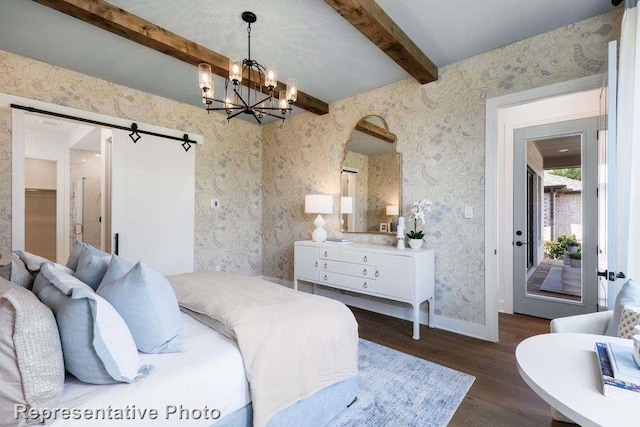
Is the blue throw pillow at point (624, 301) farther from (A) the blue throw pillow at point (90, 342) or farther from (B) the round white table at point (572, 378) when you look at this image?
(A) the blue throw pillow at point (90, 342)

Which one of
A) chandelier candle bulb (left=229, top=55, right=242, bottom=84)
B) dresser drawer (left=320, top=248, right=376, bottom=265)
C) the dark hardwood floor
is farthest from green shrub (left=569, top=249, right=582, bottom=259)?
chandelier candle bulb (left=229, top=55, right=242, bottom=84)

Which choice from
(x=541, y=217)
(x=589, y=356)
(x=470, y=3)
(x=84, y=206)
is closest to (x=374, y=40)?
(x=470, y=3)

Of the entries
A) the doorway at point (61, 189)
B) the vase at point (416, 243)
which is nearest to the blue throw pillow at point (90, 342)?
the vase at point (416, 243)

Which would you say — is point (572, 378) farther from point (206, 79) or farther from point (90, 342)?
point (206, 79)

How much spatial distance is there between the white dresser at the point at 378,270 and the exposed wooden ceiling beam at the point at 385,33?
5.79 ft

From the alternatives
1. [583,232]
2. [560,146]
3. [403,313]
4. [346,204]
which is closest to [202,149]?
[346,204]

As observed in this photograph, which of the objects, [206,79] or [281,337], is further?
[206,79]

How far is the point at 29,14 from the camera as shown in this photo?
220 centimetres

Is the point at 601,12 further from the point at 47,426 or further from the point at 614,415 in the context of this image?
the point at 47,426

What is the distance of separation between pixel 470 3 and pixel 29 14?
10.8 feet

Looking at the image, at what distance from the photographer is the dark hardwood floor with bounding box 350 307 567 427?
5.62 ft

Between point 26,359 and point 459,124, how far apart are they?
131 inches

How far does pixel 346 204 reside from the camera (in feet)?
12.5

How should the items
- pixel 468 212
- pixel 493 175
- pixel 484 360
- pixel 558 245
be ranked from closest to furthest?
1. pixel 484 360
2. pixel 493 175
3. pixel 468 212
4. pixel 558 245
